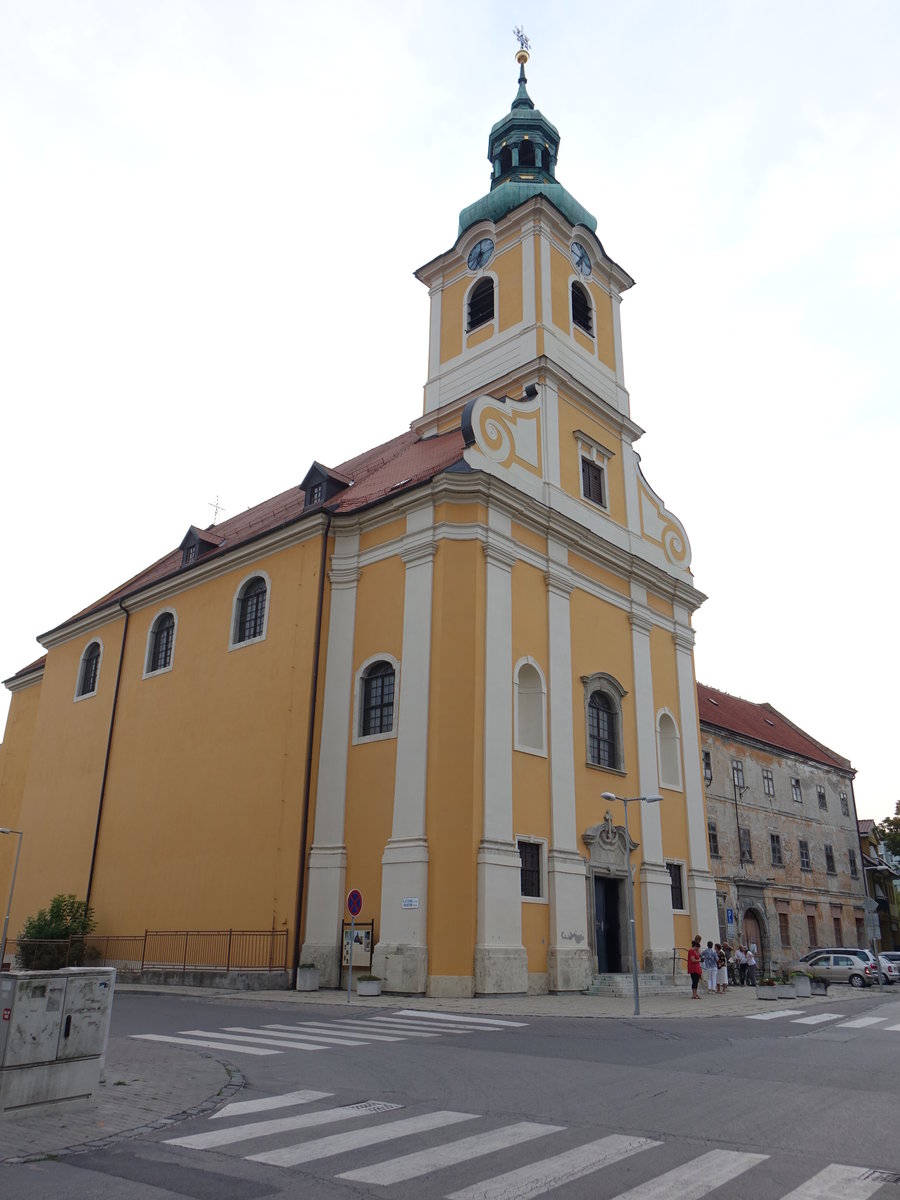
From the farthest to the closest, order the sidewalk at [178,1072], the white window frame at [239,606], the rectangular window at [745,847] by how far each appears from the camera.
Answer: the rectangular window at [745,847] < the white window frame at [239,606] < the sidewalk at [178,1072]

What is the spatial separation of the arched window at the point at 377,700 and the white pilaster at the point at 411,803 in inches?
33.1

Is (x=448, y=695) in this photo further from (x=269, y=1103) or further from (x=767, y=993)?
(x=269, y=1103)

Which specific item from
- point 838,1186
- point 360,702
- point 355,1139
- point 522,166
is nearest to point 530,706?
point 360,702

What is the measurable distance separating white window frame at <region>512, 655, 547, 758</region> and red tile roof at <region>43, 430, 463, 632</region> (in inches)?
198

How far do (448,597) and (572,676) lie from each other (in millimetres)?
4356

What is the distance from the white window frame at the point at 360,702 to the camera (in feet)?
72.1

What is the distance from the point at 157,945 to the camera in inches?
997

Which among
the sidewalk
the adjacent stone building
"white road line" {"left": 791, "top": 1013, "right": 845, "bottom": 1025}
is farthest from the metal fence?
the adjacent stone building

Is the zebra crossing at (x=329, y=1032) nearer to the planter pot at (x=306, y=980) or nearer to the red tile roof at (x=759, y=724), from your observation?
the planter pot at (x=306, y=980)

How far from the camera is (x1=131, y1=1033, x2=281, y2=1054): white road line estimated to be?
432 inches

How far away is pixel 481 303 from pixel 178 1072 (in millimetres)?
25646

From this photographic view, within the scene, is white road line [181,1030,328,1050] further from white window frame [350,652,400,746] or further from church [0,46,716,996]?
white window frame [350,652,400,746]

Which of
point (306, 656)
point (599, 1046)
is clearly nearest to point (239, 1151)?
point (599, 1046)

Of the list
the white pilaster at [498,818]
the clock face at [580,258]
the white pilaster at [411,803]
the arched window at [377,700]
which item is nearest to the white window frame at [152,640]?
the arched window at [377,700]
